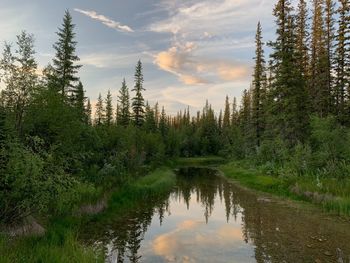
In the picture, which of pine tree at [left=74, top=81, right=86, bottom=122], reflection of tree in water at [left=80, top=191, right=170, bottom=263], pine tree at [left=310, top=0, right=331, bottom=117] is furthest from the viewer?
pine tree at [left=310, top=0, right=331, bottom=117]

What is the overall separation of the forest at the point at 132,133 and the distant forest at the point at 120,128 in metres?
0.07

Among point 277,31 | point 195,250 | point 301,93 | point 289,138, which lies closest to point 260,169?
point 289,138

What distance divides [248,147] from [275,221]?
37744 mm

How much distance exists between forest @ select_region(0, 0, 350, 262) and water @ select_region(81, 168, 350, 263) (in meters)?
2.31

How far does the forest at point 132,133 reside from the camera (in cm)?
1127

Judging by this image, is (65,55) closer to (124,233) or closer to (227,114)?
(124,233)

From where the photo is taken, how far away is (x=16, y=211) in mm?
10945

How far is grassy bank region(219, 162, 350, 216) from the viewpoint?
19062 mm

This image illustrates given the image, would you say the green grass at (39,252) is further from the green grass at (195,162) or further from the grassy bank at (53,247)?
the green grass at (195,162)

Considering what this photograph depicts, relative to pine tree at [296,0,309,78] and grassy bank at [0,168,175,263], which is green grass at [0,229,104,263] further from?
pine tree at [296,0,309,78]

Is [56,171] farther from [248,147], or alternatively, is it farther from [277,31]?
[248,147]

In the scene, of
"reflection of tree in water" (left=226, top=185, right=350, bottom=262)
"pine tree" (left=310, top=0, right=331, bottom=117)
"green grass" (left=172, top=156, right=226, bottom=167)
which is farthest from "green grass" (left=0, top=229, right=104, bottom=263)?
"green grass" (left=172, top=156, right=226, bottom=167)

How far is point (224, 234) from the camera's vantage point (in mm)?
16016

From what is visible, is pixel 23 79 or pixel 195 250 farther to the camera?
pixel 23 79
